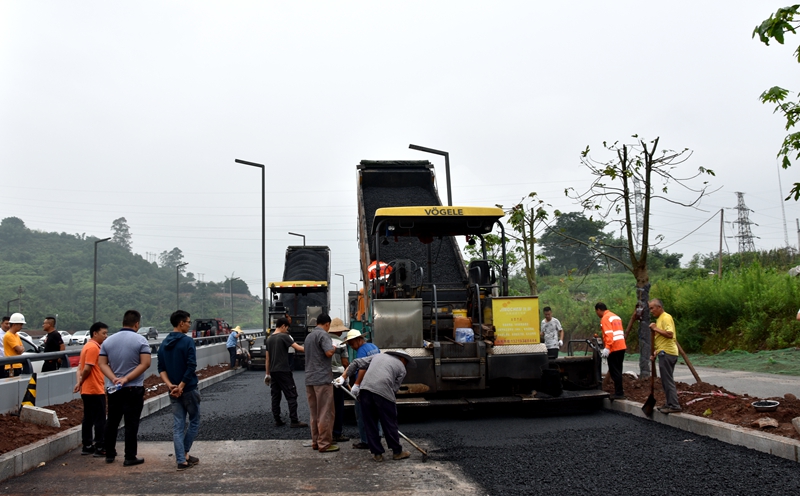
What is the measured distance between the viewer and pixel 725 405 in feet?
28.0

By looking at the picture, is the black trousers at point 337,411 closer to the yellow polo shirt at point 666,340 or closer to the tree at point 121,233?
the yellow polo shirt at point 666,340

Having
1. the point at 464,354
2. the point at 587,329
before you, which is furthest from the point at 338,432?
the point at 587,329

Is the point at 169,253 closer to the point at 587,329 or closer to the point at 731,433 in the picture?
the point at 587,329

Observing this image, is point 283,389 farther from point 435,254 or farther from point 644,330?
point 644,330

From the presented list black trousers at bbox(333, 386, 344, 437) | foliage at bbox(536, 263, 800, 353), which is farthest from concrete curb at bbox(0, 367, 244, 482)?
foliage at bbox(536, 263, 800, 353)

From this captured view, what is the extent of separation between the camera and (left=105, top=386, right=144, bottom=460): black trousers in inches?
278

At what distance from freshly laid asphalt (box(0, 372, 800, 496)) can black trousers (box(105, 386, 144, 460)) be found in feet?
0.78

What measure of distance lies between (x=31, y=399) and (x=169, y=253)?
122618mm

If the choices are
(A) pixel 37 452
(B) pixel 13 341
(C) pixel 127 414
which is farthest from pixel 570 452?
(B) pixel 13 341

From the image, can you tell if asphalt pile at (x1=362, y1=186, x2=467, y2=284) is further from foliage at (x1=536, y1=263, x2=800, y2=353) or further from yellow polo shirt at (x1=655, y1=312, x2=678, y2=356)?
foliage at (x1=536, y1=263, x2=800, y2=353)

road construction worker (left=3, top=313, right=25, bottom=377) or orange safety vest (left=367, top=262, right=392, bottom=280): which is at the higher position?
orange safety vest (left=367, top=262, right=392, bottom=280)

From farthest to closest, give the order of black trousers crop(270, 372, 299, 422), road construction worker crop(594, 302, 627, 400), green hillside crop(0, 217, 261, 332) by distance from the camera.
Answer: green hillside crop(0, 217, 261, 332) < road construction worker crop(594, 302, 627, 400) < black trousers crop(270, 372, 299, 422)

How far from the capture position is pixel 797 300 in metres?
17.6

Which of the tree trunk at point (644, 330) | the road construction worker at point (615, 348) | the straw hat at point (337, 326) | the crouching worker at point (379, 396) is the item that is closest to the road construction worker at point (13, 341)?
the straw hat at point (337, 326)
